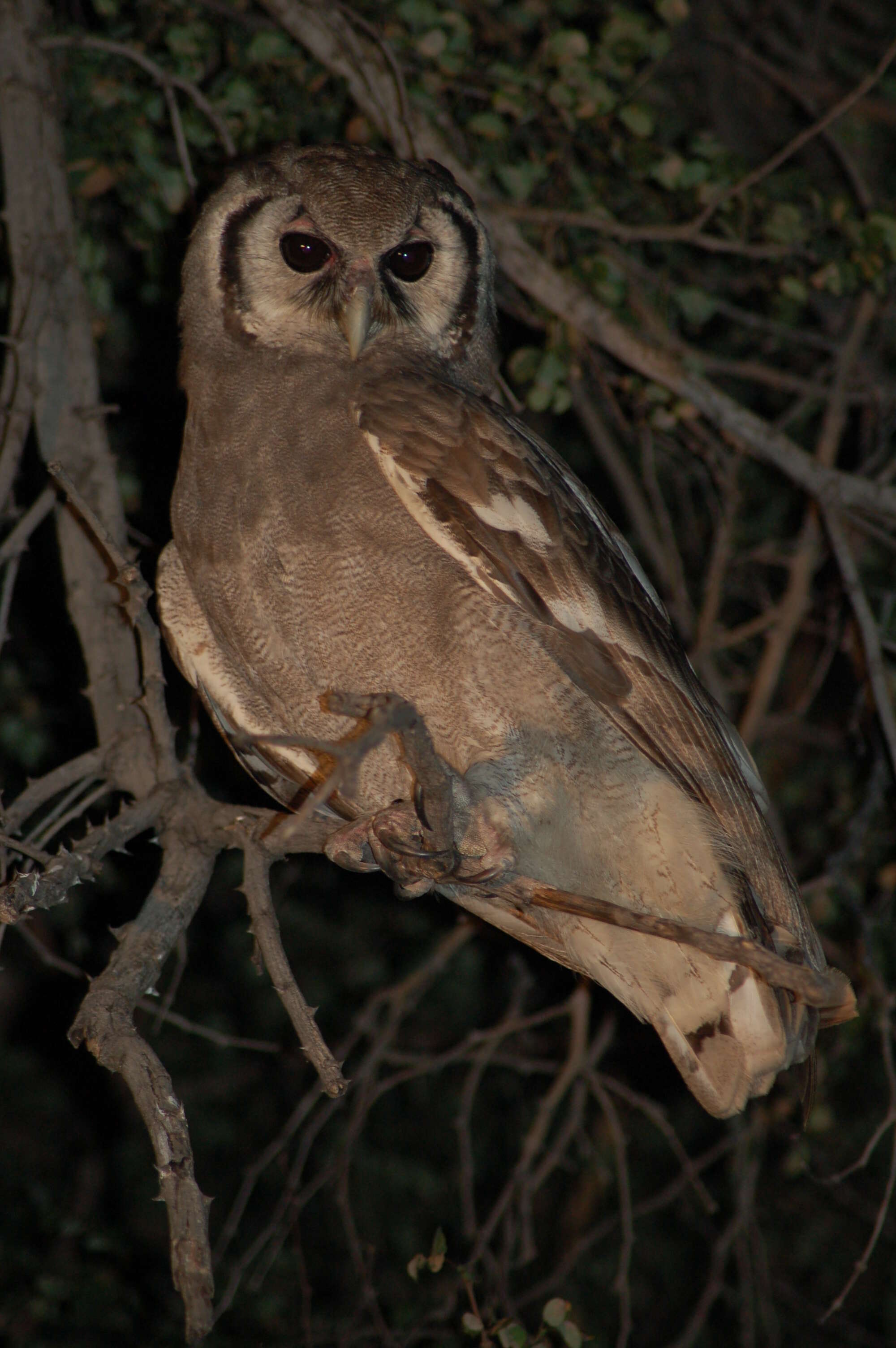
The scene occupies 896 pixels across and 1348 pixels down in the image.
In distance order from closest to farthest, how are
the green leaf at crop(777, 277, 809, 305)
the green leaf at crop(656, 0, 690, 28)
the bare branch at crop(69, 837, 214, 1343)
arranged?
the bare branch at crop(69, 837, 214, 1343), the green leaf at crop(656, 0, 690, 28), the green leaf at crop(777, 277, 809, 305)

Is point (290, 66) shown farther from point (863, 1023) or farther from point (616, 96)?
point (863, 1023)

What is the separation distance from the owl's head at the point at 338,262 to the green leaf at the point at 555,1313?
69.7 inches

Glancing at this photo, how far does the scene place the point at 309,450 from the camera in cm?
207

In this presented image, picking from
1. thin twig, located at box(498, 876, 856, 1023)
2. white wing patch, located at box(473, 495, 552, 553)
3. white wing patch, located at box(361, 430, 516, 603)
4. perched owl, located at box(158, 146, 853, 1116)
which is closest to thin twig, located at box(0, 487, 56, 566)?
perched owl, located at box(158, 146, 853, 1116)

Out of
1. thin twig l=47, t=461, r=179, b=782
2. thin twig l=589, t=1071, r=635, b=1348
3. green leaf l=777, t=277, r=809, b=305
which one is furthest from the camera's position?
green leaf l=777, t=277, r=809, b=305

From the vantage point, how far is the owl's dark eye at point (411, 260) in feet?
7.45

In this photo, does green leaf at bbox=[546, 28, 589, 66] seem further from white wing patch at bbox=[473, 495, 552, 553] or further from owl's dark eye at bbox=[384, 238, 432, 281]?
white wing patch at bbox=[473, 495, 552, 553]

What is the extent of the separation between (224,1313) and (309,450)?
2.41 metres

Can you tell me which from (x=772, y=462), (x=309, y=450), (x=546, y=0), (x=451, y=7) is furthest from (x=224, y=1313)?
(x=546, y=0)

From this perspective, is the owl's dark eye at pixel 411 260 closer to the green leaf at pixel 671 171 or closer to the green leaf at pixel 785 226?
the green leaf at pixel 671 171

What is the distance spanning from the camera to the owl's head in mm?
2178

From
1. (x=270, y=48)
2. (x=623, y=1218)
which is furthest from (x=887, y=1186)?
(x=270, y=48)

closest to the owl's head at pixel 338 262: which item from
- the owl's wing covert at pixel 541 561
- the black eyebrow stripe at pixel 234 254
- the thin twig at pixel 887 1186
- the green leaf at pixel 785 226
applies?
the black eyebrow stripe at pixel 234 254

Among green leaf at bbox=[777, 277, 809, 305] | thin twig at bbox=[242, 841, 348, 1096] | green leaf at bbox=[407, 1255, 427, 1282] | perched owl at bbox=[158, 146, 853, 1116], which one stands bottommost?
green leaf at bbox=[407, 1255, 427, 1282]
